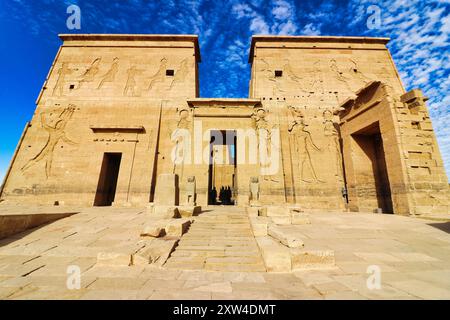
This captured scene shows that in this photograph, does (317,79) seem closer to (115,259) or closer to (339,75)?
(339,75)

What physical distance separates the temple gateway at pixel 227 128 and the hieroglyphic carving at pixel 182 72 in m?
0.08

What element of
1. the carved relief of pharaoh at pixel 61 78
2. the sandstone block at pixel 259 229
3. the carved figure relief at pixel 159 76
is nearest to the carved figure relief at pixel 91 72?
the carved relief of pharaoh at pixel 61 78

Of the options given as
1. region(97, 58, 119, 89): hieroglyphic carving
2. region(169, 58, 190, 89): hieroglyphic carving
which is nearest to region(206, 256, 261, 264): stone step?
region(169, 58, 190, 89): hieroglyphic carving

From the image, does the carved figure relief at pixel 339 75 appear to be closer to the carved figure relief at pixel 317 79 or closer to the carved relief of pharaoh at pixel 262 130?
the carved figure relief at pixel 317 79

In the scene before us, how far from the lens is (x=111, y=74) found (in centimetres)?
1418

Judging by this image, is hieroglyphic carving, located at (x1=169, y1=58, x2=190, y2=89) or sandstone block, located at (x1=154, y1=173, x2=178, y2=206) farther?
hieroglyphic carving, located at (x1=169, y1=58, x2=190, y2=89)

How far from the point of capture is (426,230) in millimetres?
5406

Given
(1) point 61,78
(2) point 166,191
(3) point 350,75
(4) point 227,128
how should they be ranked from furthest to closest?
1. (3) point 350,75
2. (1) point 61,78
3. (4) point 227,128
4. (2) point 166,191

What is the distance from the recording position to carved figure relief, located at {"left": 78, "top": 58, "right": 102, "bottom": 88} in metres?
14.0

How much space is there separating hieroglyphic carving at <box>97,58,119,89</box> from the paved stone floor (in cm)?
1202

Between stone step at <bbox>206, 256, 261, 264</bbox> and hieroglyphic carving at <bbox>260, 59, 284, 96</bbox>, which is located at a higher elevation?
hieroglyphic carving at <bbox>260, 59, 284, 96</bbox>

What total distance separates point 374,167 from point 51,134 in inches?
799

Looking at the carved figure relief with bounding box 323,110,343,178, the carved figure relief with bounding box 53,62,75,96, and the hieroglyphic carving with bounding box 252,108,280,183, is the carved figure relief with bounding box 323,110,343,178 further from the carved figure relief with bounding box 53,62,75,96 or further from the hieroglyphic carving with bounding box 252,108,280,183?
the carved figure relief with bounding box 53,62,75,96

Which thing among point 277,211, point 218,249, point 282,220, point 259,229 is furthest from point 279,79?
point 218,249
